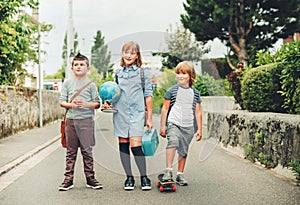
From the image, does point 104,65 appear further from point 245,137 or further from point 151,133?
point 245,137

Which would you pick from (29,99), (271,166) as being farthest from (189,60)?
(29,99)

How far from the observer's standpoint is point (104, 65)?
6.05m

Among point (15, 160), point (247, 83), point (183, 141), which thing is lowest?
point (15, 160)

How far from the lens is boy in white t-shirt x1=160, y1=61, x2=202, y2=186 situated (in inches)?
254

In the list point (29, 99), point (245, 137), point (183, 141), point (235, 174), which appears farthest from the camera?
point (29, 99)

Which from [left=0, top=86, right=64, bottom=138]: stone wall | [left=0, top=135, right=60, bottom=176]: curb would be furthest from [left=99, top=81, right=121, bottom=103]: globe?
[left=0, top=86, right=64, bottom=138]: stone wall

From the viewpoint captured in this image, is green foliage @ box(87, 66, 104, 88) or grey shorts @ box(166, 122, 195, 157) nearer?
green foliage @ box(87, 66, 104, 88)

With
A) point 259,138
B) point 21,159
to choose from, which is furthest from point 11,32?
point 259,138

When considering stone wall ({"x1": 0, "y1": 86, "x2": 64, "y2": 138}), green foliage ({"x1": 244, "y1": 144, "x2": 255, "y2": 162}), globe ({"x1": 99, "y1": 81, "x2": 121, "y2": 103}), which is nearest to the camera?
globe ({"x1": 99, "y1": 81, "x2": 121, "y2": 103})

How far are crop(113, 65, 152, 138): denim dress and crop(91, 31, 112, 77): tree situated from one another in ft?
0.68

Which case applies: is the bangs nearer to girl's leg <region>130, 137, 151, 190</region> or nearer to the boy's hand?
the boy's hand

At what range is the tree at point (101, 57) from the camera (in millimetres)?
5994

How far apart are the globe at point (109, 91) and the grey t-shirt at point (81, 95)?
425mm

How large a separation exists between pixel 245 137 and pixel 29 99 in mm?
11566
